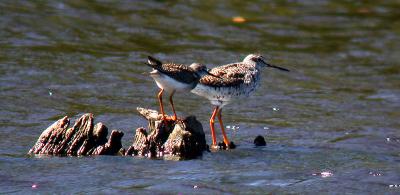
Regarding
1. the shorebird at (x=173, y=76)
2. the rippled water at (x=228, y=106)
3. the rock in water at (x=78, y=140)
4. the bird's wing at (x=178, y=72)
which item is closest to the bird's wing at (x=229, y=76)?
the shorebird at (x=173, y=76)

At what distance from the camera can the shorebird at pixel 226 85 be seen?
428 inches

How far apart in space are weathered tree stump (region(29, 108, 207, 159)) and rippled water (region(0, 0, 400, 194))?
0.18 meters

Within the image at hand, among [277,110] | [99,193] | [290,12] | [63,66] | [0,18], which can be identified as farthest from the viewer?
[290,12]

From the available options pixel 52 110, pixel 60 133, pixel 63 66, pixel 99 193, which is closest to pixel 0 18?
pixel 63 66

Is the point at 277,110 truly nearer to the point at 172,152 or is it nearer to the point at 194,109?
the point at 194,109

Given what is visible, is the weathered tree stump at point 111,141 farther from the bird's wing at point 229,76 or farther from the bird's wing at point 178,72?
the bird's wing at point 229,76

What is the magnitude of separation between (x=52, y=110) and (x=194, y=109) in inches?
82.6

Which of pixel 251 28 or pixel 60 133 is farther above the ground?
pixel 251 28

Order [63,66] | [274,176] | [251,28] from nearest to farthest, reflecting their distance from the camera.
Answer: [274,176] < [63,66] < [251,28]

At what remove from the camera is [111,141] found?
9.84m

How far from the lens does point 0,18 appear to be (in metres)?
16.6

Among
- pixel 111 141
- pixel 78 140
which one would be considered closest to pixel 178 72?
pixel 111 141

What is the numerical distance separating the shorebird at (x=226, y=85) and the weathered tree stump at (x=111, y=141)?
946mm

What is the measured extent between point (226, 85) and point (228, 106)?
2518mm
